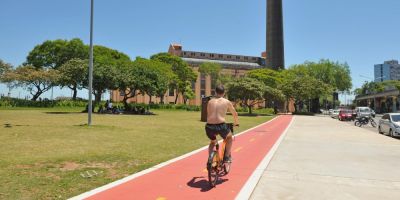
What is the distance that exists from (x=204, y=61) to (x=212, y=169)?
118375 mm

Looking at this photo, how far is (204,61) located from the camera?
124625mm

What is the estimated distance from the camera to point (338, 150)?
13.9m

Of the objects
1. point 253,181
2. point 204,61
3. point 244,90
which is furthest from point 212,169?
point 204,61

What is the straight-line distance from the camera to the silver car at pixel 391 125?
20656mm

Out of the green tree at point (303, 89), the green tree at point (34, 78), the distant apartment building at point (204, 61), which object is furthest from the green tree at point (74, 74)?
the distant apartment building at point (204, 61)

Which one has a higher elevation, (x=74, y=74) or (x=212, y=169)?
(x=74, y=74)

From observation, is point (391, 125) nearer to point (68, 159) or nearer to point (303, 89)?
point (68, 159)

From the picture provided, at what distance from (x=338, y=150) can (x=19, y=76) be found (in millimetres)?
51908

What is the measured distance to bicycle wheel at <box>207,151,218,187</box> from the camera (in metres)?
6.94

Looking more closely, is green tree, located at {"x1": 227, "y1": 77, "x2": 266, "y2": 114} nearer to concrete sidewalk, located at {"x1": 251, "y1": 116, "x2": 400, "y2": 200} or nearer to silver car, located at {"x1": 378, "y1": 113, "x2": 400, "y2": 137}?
silver car, located at {"x1": 378, "y1": 113, "x2": 400, "y2": 137}

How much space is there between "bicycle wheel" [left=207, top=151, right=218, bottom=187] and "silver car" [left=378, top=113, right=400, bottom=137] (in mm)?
16805

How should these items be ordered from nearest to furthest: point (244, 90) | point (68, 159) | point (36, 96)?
point (68, 159)
point (244, 90)
point (36, 96)

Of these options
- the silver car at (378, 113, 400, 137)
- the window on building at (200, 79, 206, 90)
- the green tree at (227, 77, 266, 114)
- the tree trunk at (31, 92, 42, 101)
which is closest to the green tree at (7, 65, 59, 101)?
the tree trunk at (31, 92, 42, 101)

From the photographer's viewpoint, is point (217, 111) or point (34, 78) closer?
point (217, 111)
